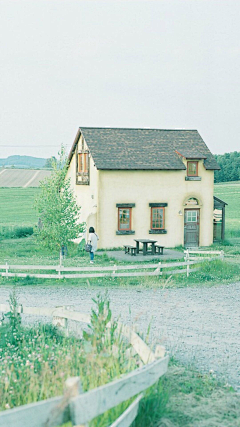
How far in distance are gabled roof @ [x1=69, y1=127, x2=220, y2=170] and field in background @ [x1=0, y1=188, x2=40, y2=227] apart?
11.9 meters

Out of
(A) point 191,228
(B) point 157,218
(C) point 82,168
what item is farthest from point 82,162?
(A) point 191,228

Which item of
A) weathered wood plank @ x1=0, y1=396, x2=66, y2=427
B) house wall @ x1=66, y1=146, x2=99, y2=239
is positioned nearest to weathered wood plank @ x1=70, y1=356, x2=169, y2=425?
weathered wood plank @ x1=0, y1=396, x2=66, y2=427

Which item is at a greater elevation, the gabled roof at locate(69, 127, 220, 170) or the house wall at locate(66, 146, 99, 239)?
the gabled roof at locate(69, 127, 220, 170)

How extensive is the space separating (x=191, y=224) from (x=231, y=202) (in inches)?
1133

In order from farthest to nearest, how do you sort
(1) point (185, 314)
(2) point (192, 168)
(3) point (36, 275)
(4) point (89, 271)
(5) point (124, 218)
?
(2) point (192, 168) → (5) point (124, 218) → (4) point (89, 271) → (3) point (36, 275) → (1) point (185, 314)

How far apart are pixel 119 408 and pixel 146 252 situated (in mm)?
19174

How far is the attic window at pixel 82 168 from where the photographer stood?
93.3 ft

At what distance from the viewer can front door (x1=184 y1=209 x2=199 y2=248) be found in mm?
28391

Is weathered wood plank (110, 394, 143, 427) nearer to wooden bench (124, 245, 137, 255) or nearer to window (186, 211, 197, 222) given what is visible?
wooden bench (124, 245, 137, 255)

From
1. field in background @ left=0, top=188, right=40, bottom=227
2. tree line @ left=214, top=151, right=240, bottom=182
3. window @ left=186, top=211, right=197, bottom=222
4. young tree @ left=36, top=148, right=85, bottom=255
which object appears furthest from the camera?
tree line @ left=214, top=151, right=240, bottom=182

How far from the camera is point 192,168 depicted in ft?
94.2

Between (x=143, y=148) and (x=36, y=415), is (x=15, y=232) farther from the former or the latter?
(x=36, y=415)

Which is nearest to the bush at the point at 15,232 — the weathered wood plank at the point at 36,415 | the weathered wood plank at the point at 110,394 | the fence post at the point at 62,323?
the fence post at the point at 62,323

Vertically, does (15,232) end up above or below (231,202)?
below
